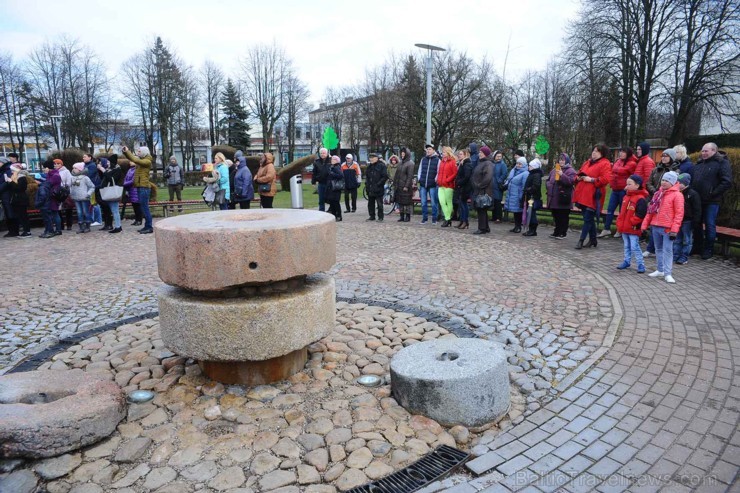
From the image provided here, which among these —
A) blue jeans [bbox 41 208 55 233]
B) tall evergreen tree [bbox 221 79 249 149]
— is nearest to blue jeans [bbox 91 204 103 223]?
blue jeans [bbox 41 208 55 233]

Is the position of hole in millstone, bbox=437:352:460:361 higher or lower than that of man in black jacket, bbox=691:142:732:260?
lower

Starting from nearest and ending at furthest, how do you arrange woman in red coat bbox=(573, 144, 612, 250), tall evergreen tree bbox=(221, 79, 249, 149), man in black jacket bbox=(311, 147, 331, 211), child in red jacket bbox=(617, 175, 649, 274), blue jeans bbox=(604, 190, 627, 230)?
child in red jacket bbox=(617, 175, 649, 274) → woman in red coat bbox=(573, 144, 612, 250) → blue jeans bbox=(604, 190, 627, 230) → man in black jacket bbox=(311, 147, 331, 211) → tall evergreen tree bbox=(221, 79, 249, 149)

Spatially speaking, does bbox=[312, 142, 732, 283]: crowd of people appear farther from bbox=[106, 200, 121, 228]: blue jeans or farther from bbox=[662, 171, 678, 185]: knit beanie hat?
bbox=[106, 200, 121, 228]: blue jeans

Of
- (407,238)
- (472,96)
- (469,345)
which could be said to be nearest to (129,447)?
(469,345)

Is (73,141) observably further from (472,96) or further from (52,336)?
(52,336)

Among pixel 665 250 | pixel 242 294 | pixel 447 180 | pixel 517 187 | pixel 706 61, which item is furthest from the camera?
pixel 706 61

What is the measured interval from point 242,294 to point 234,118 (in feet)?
166

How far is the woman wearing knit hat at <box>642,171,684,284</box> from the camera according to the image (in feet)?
22.5

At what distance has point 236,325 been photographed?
3.53 meters

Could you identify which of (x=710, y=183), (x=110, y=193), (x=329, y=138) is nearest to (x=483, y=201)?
(x=710, y=183)

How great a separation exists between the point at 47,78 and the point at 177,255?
45.4 metres

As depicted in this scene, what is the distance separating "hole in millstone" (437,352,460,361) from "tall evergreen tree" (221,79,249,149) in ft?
163

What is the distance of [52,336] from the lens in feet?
16.7

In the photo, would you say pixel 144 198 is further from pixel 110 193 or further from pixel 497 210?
pixel 497 210
